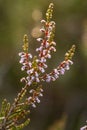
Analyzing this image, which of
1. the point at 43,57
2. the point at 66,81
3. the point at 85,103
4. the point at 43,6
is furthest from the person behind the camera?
the point at 66,81

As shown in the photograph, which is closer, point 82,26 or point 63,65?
point 63,65

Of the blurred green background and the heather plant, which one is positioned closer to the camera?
the heather plant

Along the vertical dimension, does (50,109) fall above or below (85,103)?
above

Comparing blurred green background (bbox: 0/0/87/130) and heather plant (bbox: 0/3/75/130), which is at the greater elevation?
blurred green background (bbox: 0/0/87/130)

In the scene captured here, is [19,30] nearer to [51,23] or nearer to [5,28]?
[5,28]

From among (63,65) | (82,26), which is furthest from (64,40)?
(63,65)

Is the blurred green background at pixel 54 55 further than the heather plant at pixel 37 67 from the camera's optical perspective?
Yes

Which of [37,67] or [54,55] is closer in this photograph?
[37,67]

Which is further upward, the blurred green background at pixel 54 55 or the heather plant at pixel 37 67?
the blurred green background at pixel 54 55
